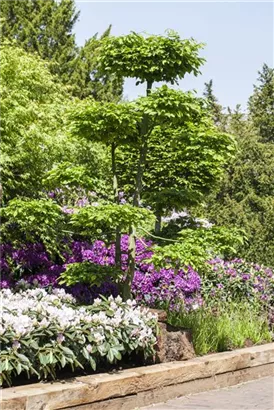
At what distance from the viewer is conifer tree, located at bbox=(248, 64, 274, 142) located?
113 feet

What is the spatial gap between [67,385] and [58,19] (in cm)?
2166

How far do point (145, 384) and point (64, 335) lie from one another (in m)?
0.87

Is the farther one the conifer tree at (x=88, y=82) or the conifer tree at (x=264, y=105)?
the conifer tree at (x=264, y=105)

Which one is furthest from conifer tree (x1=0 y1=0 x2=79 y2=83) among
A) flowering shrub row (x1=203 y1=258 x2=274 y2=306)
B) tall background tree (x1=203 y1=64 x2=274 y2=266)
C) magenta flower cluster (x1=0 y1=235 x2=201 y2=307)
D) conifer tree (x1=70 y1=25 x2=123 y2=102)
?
magenta flower cluster (x1=0 y1=235 x2=201 y2=307)

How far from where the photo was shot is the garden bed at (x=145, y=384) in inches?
161

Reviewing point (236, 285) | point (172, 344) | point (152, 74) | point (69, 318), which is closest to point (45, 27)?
point (236, 285)

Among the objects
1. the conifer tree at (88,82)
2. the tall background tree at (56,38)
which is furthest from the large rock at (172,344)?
the tall background tree at (56,38)

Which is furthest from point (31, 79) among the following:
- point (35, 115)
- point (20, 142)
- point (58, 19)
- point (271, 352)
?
point (58, 19)

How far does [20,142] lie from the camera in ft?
24.7

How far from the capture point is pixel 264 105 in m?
36.2

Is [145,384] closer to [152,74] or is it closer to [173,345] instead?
[173,345]

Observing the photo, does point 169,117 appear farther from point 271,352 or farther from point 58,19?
point 58,19

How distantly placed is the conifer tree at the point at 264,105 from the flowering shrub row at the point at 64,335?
2927 cm

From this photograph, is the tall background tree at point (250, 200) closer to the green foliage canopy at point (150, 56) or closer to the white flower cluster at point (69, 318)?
the green foliage canopy at point (150, 56)
